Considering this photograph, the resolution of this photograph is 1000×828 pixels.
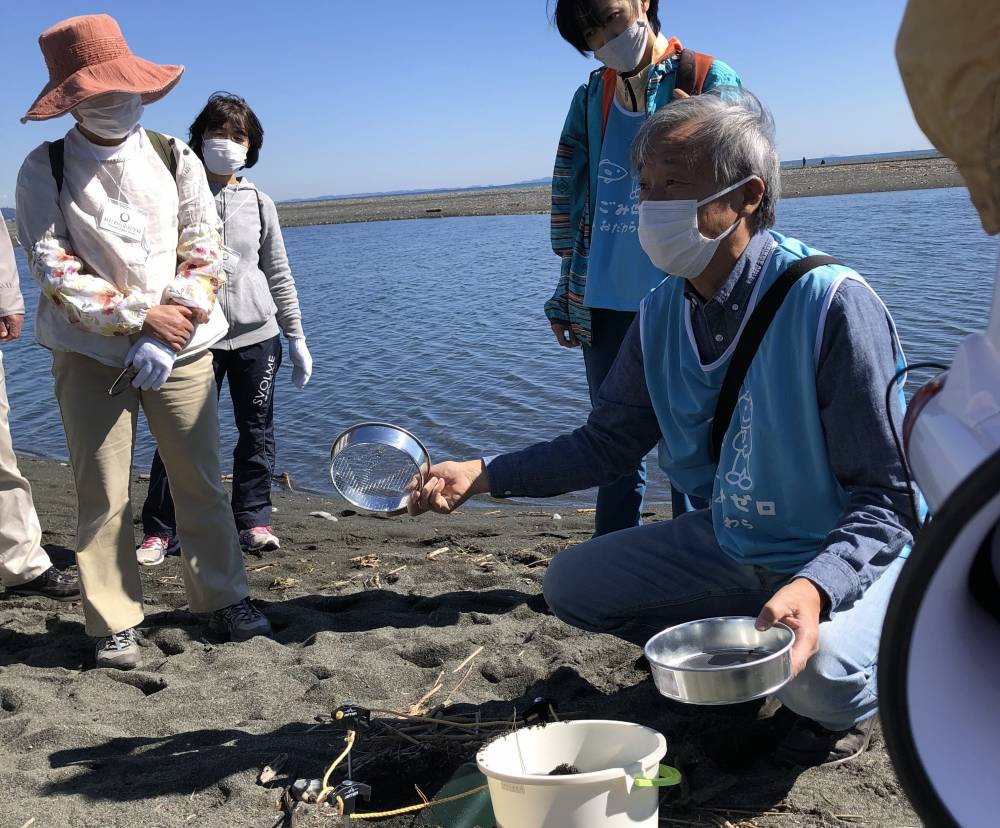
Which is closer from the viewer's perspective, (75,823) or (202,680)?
(75,823)

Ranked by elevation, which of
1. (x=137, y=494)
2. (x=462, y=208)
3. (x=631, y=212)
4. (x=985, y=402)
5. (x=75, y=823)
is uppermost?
(x=985, y=402)

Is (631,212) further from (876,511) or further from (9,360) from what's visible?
(9,360)

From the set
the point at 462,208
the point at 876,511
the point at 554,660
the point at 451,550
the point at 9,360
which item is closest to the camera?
the point at 876,511

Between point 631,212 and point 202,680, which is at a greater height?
point 631,212

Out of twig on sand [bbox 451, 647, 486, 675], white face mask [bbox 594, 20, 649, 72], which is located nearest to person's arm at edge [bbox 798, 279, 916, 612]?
twig on sand [bbox 451, 647, 486, 675]

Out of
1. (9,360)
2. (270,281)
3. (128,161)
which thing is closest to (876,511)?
(128,161)

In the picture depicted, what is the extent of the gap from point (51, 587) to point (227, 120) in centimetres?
248

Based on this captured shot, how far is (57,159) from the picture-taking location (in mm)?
3824

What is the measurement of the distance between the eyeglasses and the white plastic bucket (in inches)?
85.3

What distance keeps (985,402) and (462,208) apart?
193 ft

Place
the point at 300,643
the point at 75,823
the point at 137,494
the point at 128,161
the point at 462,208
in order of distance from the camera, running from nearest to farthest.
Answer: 1. the point at 75,823
2. the point at 128,161
3. the point at 300,643
4. the point at 137,494
5. the point at 462,208

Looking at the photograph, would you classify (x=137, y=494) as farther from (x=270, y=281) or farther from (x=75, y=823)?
(x=75, y=823)

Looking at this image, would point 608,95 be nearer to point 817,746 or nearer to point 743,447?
point 743,447

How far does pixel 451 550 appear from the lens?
5.63m
